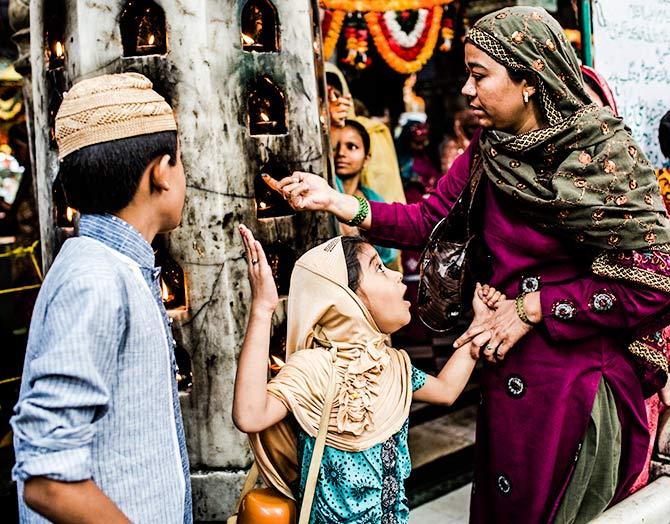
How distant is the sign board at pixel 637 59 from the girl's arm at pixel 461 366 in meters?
1.54

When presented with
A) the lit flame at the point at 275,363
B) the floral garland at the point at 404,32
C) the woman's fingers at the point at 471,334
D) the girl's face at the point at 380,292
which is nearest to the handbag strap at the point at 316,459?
the girl's face at the point at 380,292

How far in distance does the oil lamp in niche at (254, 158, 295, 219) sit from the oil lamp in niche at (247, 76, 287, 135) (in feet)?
0.44

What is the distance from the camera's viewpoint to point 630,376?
2402mm

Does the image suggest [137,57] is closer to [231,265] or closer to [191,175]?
[191,175]

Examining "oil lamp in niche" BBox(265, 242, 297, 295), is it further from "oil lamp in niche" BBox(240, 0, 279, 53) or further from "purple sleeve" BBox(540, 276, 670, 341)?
"purple sleeve" BBox(540, 276, 670, 341)

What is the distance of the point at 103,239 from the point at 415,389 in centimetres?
116

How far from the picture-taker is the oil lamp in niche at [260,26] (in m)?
2.78

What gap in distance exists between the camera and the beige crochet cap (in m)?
1.38

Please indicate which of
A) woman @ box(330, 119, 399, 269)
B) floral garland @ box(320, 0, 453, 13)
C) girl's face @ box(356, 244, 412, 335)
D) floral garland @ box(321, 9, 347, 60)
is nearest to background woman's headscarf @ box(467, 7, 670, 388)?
girl's face @ box(356, 244, 412, 335)

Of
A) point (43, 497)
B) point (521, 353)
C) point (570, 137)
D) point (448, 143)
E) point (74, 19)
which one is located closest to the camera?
point (43, 497)

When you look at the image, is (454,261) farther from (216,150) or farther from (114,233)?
(114,233)

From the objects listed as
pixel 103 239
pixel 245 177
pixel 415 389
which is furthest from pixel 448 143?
pixel 103 239

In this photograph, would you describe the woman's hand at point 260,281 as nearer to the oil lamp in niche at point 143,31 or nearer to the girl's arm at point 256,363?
the girl's arm at point 256,363

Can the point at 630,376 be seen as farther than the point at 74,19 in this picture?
No
